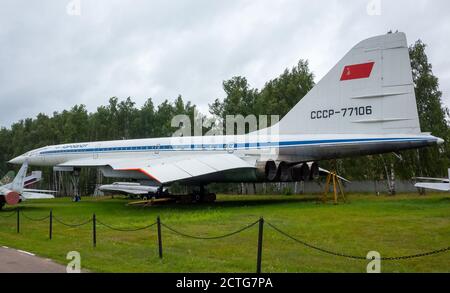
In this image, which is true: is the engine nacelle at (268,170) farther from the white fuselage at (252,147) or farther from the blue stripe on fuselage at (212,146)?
the blue stripe on fuselage at (212,146)

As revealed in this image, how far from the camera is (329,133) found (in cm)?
1784

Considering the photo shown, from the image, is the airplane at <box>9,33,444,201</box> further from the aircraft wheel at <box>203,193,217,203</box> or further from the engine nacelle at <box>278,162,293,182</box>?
the aircraft wheel at <box>203,193,217,203</box>

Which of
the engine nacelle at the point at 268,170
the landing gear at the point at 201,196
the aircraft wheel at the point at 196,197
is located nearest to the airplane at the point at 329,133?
the engine nacelle at the point at 268,170

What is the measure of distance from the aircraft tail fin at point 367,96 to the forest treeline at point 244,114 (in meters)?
10.9

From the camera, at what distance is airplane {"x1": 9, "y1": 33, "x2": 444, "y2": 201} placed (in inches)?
616

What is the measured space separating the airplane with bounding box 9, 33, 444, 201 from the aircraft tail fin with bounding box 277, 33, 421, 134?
3 cm

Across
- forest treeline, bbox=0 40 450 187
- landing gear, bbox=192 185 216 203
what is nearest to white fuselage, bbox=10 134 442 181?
landing gear, bbox=192 185 216 203

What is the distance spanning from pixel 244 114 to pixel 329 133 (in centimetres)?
2136

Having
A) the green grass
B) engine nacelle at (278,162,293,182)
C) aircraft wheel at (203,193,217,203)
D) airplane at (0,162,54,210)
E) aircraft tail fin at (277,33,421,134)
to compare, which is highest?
aircraft tail fin at (277,33,421,134)

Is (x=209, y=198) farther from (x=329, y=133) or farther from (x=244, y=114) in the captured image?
(x=244, y=114)

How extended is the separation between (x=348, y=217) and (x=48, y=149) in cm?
2293

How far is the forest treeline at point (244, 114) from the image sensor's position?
26609 mm

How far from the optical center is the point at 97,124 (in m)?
49.3

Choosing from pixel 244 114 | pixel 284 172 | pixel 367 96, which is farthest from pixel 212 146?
pixel 244 114
